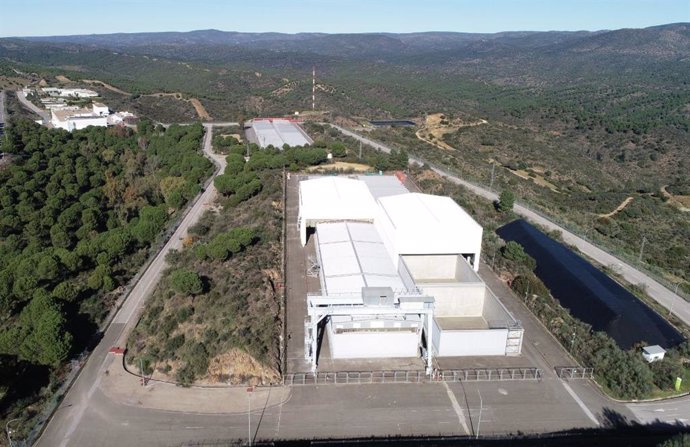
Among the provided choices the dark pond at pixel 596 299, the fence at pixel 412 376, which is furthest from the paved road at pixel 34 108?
the dark pond at pixel 596 299

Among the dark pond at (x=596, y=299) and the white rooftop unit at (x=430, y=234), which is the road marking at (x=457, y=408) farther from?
the dark pond at (x=596, y=299)

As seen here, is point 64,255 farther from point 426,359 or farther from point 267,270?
point 426,359

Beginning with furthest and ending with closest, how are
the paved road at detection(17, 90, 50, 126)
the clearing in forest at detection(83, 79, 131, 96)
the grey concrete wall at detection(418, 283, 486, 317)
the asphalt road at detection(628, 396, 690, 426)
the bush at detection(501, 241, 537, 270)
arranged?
1. the clearing in forest at detection(83, 79, 131, 96)
2. the paved road at detection(17, 90, 50, 126)
3. the bush at detection(501, 241, 537, 270)
4. the grey concrete wall at detection(418, 283, 486, 317)
5. the asphalt road at detection(628, 396, 690, 426)

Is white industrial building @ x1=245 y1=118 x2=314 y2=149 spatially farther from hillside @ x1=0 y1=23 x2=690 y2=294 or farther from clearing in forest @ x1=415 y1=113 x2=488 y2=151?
clearing in forest @ x1=415 y1=113 x2=488 y2=151

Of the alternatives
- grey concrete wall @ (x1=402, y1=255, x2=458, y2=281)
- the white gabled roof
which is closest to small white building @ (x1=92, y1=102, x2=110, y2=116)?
the white gabled roof

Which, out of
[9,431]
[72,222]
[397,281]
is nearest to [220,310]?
[397,281]

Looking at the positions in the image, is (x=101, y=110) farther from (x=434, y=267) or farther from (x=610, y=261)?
(x=610, y=261)
